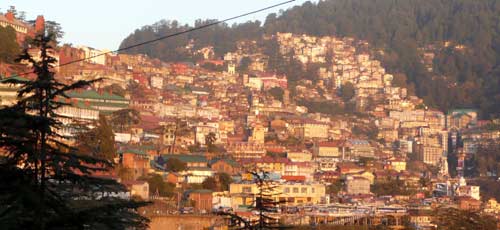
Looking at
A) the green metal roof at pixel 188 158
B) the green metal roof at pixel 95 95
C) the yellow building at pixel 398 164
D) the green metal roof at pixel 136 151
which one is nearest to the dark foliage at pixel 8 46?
the green metal roof at pixel 136 151

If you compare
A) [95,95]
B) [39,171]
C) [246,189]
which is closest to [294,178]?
[246,189]

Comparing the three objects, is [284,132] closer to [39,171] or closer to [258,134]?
[258,134]

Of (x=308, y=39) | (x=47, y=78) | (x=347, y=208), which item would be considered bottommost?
(x=347, y=208)

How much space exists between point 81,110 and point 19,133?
5826 cm

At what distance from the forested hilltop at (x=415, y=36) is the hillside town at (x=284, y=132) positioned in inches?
127

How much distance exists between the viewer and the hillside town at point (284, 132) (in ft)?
201

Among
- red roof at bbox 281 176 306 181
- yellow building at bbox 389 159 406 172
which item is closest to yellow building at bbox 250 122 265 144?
yellow building at bbox 389 159 406 172

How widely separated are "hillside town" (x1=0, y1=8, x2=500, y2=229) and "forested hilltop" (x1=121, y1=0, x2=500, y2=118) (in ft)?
10.6

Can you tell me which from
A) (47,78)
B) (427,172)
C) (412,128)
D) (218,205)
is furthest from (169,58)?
(47,78)

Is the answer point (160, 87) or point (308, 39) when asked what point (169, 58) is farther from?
point (160, 87)

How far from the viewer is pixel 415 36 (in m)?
162

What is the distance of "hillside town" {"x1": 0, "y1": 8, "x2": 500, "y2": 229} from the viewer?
6116cm

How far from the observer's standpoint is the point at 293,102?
121 m

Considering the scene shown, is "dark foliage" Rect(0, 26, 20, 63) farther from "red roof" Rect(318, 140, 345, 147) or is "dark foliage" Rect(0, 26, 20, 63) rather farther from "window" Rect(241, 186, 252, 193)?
"red roof" Rect(318, 140, 345, 147)
